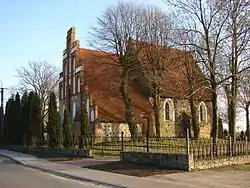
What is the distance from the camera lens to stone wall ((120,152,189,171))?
18.7m

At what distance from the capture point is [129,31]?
41.2 m

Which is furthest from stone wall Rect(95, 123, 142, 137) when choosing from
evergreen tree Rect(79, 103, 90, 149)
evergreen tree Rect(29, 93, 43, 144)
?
evergreen tree Rect(79, 103, 90, 149)

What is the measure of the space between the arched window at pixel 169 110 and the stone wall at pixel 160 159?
27.3m

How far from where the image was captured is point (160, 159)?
20.2 m

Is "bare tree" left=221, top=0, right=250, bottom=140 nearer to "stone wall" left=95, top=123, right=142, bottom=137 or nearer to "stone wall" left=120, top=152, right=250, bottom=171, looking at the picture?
"stone wall" left=120, top=152, right=250, bottom=171

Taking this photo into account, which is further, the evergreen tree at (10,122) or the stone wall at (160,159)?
the evergreen tree at (10,122)

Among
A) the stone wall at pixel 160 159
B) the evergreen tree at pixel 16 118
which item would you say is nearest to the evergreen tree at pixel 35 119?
the evergreen tree at pixel 16 118

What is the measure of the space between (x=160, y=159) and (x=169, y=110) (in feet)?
101

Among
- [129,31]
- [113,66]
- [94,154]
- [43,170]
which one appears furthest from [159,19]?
[43,170]

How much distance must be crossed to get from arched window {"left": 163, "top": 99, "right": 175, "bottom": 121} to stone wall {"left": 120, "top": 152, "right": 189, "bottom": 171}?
89.5 feet

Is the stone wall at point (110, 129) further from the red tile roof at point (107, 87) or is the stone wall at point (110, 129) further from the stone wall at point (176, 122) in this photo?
the stone wall at point (176, 122)

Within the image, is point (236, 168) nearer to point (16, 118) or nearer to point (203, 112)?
point (203, 112)

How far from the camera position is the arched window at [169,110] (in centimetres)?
5004

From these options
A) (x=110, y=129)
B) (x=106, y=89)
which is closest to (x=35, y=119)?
(x=110, y=129)
